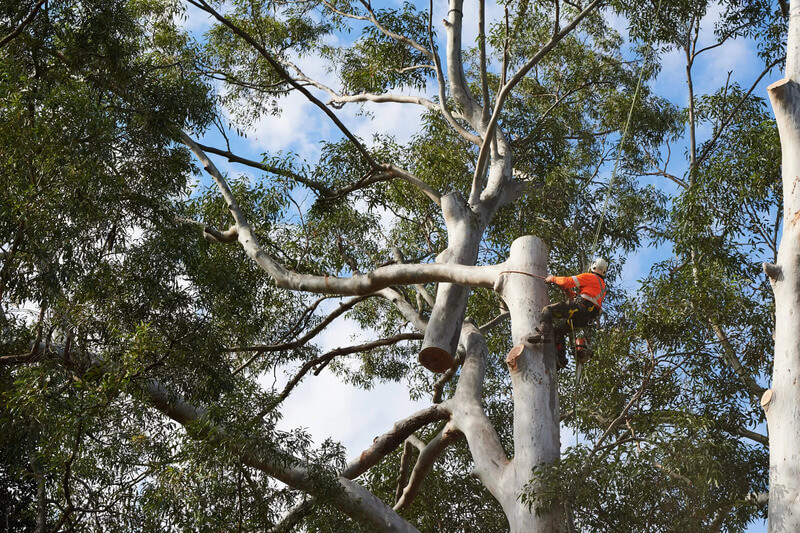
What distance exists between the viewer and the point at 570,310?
253 inches

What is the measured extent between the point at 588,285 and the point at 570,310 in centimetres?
35

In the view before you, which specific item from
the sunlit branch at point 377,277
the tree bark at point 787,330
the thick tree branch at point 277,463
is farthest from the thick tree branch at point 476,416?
the tree bark at point 787,330

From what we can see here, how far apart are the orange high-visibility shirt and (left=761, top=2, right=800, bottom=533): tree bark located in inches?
50.9

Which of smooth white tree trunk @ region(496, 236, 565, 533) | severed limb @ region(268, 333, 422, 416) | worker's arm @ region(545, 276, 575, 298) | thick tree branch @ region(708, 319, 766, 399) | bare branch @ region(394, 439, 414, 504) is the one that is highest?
severed limb @ region(268, 333, 422, 416)

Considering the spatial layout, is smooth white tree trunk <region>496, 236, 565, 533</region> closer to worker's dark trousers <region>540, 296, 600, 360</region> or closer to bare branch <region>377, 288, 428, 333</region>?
worker's dark trousers <region>540, 296, 600, 360</region>

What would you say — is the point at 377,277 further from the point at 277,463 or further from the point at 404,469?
the point at 404,469

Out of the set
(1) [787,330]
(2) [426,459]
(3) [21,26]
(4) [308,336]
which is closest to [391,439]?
(2) [426,459]

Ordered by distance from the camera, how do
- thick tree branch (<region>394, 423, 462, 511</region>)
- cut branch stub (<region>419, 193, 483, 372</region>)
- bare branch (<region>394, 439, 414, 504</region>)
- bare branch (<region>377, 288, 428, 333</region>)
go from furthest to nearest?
bare branch (<region>377, 288, 428, 333</region>) → bare branch (<region>394, 439, 414, 504</region>) → thick tree branch (<region>394, 423, 462, 511</region>) → cut branch stub (<region>419, 193, 483, 372</region>)

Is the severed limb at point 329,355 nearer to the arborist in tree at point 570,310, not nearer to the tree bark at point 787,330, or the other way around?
the arborist in tree at point 570,310

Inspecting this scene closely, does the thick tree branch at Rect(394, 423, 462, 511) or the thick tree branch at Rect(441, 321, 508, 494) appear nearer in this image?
the thick tree branch at Rect(441, 321, 508, 494)

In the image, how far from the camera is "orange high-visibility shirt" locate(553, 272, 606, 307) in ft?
21.6

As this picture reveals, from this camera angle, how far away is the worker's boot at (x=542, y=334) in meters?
6.25

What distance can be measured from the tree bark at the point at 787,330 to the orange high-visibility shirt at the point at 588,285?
1292mm

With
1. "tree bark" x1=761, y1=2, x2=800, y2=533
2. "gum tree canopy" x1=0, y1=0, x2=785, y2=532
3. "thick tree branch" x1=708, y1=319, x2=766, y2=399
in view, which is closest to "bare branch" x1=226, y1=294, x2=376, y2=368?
"gum tree canopy" x1=0, y1=0, x2=785, y2=532
